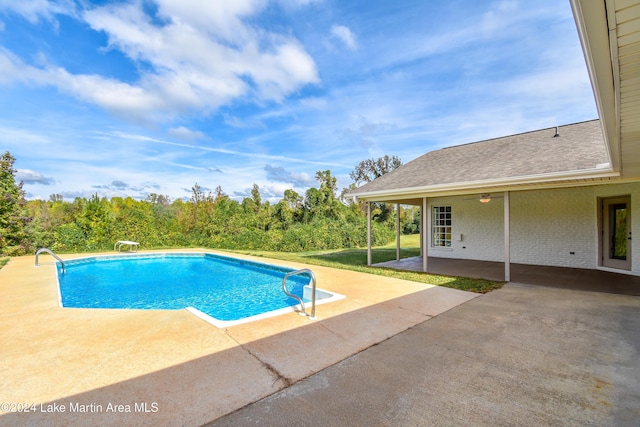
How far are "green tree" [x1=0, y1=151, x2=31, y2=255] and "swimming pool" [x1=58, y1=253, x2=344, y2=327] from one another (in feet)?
10.9

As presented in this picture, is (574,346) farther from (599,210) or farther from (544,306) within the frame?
(599,210)

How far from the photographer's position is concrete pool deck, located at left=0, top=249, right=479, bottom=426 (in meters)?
2.46

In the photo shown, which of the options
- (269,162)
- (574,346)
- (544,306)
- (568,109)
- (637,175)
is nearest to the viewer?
(574,346)

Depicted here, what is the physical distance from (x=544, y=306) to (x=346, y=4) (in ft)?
33.4

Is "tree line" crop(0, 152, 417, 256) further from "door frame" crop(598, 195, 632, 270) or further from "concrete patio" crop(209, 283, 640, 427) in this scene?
"concrete patio" crop(209, 283, 640, 427)

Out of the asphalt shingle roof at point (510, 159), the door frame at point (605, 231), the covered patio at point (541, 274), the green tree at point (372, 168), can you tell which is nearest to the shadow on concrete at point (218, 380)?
the covered patio at point (541, 274)

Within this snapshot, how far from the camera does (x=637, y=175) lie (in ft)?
22.0

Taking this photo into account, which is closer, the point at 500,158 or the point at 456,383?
the point at 456,383

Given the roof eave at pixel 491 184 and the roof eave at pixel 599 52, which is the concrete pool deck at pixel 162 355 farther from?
the roof eave at pixel 599 52

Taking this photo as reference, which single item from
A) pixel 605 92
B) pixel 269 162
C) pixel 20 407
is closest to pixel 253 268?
pixel 20 407

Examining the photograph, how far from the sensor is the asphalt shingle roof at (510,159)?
7.08 m

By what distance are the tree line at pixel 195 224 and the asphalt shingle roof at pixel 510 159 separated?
23.9 feet

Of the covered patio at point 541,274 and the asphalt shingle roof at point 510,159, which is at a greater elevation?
the asphalt shingle roof at point 510,159

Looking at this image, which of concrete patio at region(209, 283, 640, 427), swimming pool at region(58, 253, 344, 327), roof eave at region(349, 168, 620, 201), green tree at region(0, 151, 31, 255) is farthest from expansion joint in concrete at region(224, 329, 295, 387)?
green tree at region(0, 151, 31, 255)
